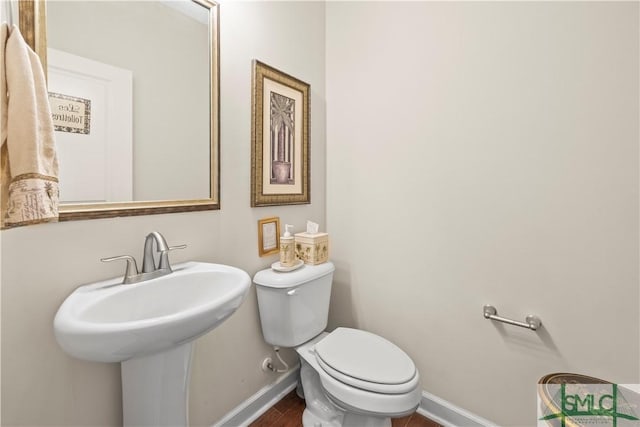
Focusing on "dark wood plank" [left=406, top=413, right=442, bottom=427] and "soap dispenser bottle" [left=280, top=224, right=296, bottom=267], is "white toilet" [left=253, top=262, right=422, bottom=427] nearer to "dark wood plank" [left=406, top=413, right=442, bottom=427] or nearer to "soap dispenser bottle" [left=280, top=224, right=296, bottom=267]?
"soap dispenser bottle" [left=280, top=224, right=296, bottom=267]

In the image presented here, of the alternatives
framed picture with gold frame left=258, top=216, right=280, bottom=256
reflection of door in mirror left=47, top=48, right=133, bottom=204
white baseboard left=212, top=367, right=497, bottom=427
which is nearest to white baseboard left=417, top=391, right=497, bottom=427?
white baseboard left=212, top=367, right=497, bottom=427

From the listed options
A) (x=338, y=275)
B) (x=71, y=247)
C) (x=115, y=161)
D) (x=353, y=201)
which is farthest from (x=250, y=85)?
(x=338, y=275)

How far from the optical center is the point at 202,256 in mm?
1157

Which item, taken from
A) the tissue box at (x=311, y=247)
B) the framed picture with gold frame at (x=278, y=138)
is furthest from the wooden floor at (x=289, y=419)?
the framed picture with gold frame at (x=278, y=138)

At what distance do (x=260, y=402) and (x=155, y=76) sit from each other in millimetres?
1504

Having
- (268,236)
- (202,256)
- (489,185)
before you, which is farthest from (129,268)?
(489,185)

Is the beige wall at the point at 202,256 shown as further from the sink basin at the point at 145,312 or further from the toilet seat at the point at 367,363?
the toilet seat at the point at 367,363

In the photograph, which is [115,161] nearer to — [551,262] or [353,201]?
[353,201]

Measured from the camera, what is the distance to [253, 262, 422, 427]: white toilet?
1016 millimetres

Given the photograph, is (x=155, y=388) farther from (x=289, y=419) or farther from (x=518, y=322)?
(x=518, y=322)

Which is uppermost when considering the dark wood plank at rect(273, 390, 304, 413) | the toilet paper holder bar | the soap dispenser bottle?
the soap dispenser bottle

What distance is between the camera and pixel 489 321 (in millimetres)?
1239

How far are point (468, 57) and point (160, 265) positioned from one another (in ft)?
4.83

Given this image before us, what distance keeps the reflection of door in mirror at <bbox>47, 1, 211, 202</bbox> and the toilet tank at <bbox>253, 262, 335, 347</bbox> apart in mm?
483
